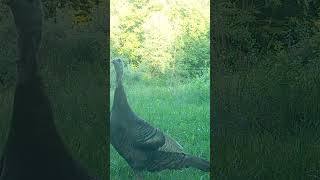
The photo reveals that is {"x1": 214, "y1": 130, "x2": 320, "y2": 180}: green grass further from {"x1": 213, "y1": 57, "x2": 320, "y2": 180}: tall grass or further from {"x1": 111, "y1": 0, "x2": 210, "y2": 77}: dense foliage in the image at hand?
{"x1": 111, "y1": 0, "x2": 210, "y2": 77}: dense foliage

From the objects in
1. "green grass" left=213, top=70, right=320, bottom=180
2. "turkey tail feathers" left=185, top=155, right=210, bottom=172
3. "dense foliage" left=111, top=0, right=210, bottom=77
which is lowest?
"turkey tail feathers" left=185, top=155, right=210, bottom=172

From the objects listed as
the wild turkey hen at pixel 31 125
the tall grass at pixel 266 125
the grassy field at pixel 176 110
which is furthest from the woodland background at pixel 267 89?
the wild turkey hen at pixel 31 125

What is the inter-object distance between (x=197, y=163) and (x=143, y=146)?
1.69ft

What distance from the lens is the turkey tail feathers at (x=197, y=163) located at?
7426 millimetres

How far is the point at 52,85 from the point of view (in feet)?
24.2

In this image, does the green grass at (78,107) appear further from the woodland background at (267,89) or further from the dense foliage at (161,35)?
the woodland background at (267,89)

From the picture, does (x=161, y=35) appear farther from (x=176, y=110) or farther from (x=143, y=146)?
(x=143, y=146)

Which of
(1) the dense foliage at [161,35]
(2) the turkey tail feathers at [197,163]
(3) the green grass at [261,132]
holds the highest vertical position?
(1) the dense foliage at [161,35]

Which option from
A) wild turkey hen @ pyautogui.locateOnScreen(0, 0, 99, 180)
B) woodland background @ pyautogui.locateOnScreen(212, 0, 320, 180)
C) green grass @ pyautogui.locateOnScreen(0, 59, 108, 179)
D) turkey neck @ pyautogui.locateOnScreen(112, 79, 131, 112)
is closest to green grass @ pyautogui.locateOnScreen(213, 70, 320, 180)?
woodland background @ pyautogui.locateOnScreen(212, 0, 320, 180)

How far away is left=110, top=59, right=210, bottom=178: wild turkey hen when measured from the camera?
7.45 m

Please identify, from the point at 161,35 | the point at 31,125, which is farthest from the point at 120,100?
the point at 31,125

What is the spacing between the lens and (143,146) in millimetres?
7512

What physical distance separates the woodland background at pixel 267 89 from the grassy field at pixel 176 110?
11 centimetres

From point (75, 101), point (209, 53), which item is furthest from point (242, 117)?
point (75, 101)
